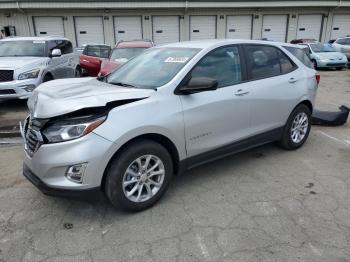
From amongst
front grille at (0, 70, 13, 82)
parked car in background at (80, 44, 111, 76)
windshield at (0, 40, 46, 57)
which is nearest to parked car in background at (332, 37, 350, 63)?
parked car in background at (80, 44, 111, 76)

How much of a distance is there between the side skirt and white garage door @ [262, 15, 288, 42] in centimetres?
2168

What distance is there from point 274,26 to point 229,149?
23.0 m

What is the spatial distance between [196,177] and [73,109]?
1877 mm

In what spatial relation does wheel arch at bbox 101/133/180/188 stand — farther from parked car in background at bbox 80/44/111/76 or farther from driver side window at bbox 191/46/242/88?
parked car in background at bbox 80/44/111/76

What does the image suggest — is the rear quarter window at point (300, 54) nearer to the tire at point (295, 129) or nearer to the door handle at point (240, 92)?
the tire at point (295, 129)

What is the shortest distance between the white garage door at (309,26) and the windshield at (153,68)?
23.6 metres

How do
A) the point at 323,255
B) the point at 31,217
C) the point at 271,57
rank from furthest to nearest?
1. the point at 271,57
2. the point at 31,217
3. the point at 323,255

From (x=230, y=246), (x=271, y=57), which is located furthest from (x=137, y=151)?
(x=271, y=57)

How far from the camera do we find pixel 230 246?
272 cm

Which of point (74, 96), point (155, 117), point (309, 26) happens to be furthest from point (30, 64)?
point (309, 26)

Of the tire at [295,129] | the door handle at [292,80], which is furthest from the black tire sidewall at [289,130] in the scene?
the door handle at [292,80]

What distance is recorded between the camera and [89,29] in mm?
22078

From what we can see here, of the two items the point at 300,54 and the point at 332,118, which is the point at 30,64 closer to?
the point at 300,54

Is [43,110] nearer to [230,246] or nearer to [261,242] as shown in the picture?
[230,246]
